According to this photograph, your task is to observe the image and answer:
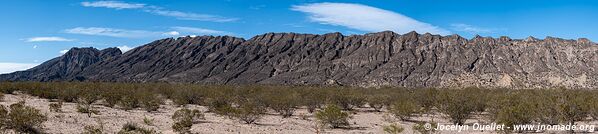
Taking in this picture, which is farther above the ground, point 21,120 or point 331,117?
point 21,120

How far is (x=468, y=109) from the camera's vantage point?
31.2m

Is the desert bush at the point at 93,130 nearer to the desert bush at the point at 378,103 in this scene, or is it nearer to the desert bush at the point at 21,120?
the desert bush at the point at 21,120

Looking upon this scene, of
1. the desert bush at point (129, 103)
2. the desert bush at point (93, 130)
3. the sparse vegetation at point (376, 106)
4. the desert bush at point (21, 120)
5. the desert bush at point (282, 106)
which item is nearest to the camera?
the desert bush at point (93, 130)

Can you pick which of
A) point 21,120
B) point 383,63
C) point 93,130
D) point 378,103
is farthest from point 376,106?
point 383,63

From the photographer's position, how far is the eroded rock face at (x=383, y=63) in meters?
127

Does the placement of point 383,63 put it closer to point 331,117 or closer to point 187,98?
point 187,98

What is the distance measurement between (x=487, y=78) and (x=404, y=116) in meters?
98.0

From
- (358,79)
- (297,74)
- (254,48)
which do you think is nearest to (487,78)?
(358,79)

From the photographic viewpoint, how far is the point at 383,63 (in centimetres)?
15338

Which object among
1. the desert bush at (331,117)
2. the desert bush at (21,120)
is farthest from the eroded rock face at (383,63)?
the desert bush at (21,120)

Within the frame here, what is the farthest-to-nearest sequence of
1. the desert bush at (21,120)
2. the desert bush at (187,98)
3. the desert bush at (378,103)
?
the desert bush at (187,98), the desert bush at (378,103), the desert bush at (21,120)

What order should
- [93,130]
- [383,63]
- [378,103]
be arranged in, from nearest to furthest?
[93,130], [378,103], [383,63]

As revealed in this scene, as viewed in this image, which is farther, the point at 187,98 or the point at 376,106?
the point at 187,98

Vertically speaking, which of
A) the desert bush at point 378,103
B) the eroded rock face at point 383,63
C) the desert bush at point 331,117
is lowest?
the desert bush at point 378,103
